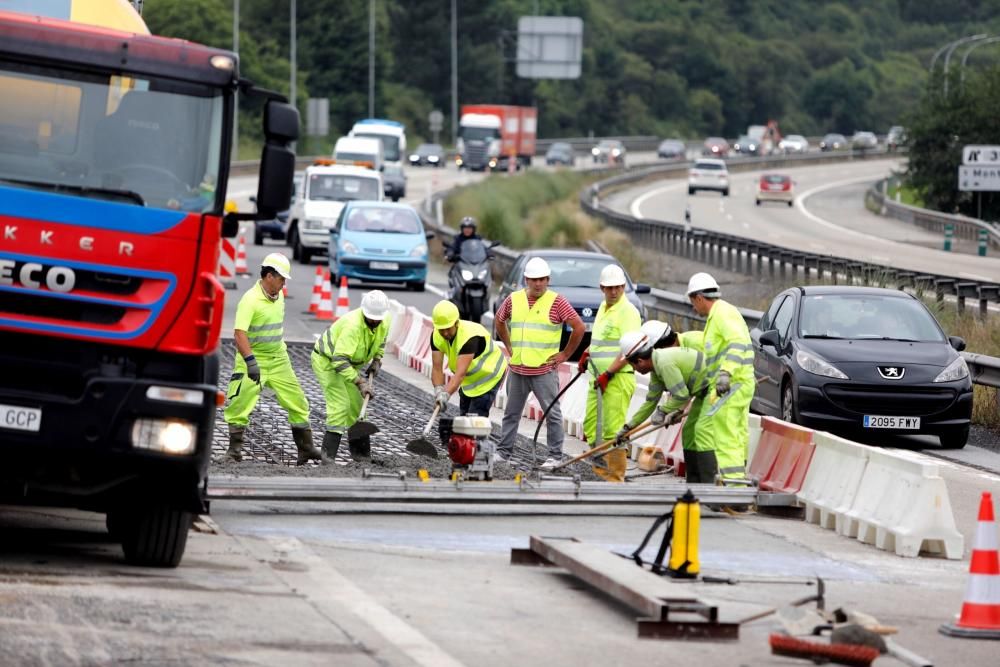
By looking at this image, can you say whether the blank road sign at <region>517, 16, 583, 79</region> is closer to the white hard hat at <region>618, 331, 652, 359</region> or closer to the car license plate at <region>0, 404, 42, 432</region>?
the white hard hat at <region>618, 331, 652, 359</region>

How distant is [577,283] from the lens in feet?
81.5

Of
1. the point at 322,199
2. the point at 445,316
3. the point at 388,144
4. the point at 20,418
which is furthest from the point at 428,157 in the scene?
the point at 20,418

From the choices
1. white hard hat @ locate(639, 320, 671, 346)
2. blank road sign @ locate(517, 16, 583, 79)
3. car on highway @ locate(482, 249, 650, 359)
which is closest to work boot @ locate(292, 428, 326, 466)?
white hard hat @ locate(639, 320, 671, 346)

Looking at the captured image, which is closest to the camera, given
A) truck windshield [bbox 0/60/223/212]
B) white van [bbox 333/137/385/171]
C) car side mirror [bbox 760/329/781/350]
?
truck windshield [bbox 0/60/223/212]

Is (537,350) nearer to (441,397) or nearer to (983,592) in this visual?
(441,397)

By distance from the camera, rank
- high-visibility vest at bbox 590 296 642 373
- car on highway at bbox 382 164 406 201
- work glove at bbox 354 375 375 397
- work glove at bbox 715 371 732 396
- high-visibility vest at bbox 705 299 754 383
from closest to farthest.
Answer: work glove at bbox 715 371 732 396 → high-visibility vest at bbox 705 299 754 383 → work glove at bbox 354 375 375 397 → high-visibility vest at bbox 590 296 642 373 → car on highway at bbox 382 164 406 201

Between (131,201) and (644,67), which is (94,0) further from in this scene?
(644,67)

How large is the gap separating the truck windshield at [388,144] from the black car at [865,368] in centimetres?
6627

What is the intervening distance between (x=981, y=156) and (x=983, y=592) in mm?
36571

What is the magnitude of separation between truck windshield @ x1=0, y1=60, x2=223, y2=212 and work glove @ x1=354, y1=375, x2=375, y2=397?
4.96 meters

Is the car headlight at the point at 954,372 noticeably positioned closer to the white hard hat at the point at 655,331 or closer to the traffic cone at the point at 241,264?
the white hard hat at the point at 655,331

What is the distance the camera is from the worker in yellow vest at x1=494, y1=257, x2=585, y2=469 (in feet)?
52.2

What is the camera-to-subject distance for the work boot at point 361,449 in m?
15.1

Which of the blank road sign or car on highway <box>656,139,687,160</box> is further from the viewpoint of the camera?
car on highway <box>656,139,687,160</box>
